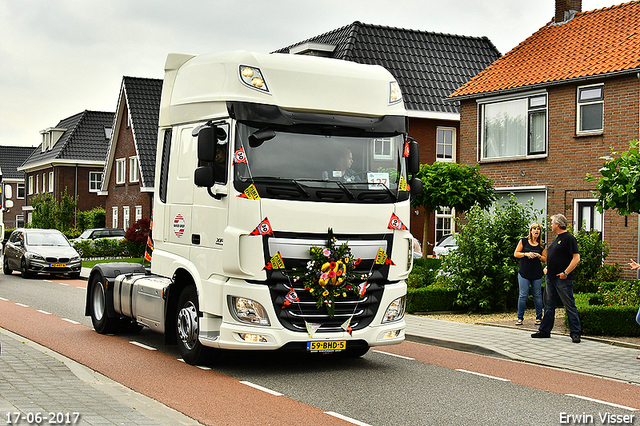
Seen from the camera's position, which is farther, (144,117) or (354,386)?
(144,117)

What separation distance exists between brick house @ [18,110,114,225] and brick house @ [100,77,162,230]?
9849 millimetres

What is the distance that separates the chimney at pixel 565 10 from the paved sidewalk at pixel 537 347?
16.9 metres

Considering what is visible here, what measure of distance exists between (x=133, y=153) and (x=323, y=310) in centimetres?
3953

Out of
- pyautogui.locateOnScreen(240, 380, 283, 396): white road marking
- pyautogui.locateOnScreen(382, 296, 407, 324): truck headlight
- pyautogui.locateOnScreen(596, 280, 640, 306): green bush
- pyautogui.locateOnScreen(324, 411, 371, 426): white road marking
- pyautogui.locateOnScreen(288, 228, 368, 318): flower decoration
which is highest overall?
pyautogui.locateOnScreen(288, 228, 368, 318): flower decoration

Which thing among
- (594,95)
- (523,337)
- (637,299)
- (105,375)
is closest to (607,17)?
(594,95)

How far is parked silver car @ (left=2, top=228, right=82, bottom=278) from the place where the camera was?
25562mm

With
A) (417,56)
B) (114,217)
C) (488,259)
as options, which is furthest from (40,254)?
(114,217)

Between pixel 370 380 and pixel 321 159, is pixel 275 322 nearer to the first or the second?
pixel 370 380

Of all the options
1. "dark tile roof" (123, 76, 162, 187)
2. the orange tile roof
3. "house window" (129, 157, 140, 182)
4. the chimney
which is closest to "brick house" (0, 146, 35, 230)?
"house window" (129, 157, 140, 182)

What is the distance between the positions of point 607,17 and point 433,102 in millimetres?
9821

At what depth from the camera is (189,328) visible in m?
9.43

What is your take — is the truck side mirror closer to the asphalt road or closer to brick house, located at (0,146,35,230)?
the asphalt road

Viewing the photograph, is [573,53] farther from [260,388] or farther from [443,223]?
[260,388]

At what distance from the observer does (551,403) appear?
7734mm
